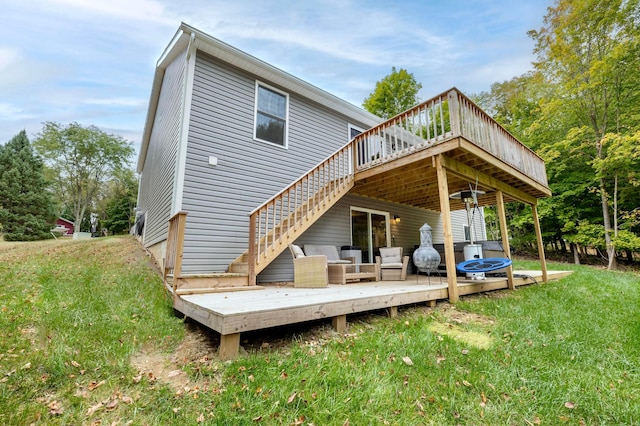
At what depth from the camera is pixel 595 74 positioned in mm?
11508

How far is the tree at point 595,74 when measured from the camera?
11180 millimetres

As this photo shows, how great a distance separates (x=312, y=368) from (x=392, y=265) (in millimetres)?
4813

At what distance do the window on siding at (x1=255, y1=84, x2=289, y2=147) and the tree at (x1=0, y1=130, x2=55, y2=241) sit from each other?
16266 mm

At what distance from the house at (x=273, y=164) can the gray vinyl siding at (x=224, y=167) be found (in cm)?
2

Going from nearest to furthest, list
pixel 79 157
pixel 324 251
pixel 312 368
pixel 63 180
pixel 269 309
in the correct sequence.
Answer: pixel 312 368 → pixel 269 309 → pixel 324 251 → pixel 79 157 → pixel 63 180

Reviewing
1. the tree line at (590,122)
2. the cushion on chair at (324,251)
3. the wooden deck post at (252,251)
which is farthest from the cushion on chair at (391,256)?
the tree line at (590,122)

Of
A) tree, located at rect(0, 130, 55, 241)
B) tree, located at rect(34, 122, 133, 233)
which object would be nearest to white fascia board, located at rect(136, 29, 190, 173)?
tree, located at rect(0, 130, 55, 241)

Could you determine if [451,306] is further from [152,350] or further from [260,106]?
[260,106]

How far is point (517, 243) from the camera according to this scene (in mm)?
17031

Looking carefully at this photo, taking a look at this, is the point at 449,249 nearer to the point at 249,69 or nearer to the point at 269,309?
the point at 269,309

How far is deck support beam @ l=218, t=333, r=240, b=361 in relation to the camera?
249 cm

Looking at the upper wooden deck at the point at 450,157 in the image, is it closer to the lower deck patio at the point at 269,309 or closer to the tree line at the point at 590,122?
the lower deck patio at the point at 269,309

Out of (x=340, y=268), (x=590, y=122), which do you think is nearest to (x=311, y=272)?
(x=340, y=268)

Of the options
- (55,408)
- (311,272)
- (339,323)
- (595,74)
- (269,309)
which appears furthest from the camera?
(595,74)
